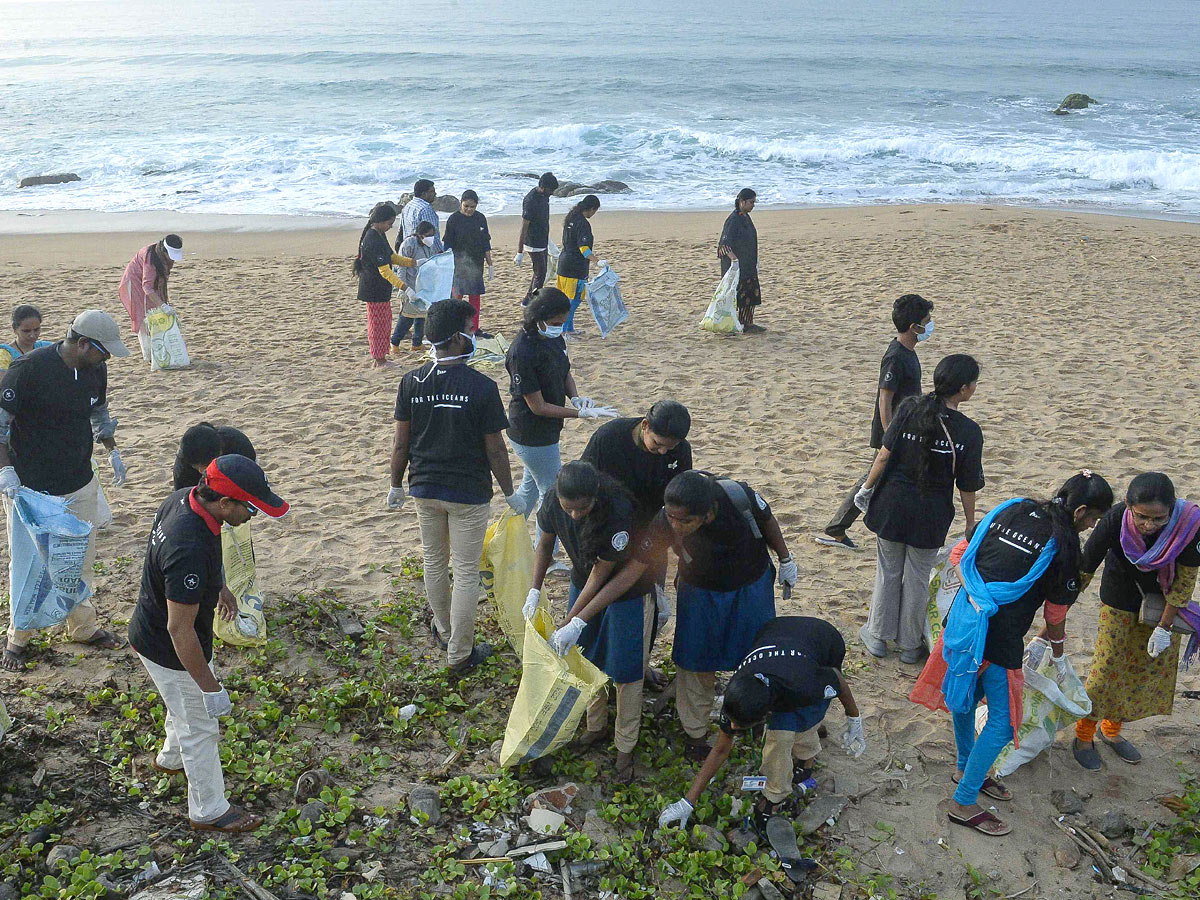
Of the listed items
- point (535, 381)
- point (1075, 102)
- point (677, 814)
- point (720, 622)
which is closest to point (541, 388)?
point (535, 381)

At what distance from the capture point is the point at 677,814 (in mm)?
3805

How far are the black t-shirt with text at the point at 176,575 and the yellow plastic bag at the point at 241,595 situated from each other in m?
1.22

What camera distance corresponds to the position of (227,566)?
A: 4.88 meters

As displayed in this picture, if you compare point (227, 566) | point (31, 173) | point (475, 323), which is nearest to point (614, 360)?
point (475, 323)

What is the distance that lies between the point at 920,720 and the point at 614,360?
19.2ft

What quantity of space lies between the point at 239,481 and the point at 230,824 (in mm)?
1393

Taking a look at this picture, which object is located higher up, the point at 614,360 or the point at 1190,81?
the point at 1190,81

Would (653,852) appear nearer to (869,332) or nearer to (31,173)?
(869,332)

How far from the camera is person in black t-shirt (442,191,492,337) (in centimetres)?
1005

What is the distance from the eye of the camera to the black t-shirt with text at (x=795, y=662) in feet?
12.1

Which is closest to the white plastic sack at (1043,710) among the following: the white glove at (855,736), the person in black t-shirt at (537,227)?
the white glove at (855,736)

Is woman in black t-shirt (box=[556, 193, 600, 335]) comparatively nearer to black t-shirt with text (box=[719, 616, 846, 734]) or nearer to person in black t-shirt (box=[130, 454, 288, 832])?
black t-shirt with text (box=[719, 616, 846, 734])

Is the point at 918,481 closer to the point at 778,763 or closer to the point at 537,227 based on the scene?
the point at 778,763

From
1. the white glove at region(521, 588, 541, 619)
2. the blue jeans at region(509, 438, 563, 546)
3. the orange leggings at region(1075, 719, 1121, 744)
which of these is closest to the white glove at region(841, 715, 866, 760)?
the orange leggings at region(1075, 719, 1121, 744)
